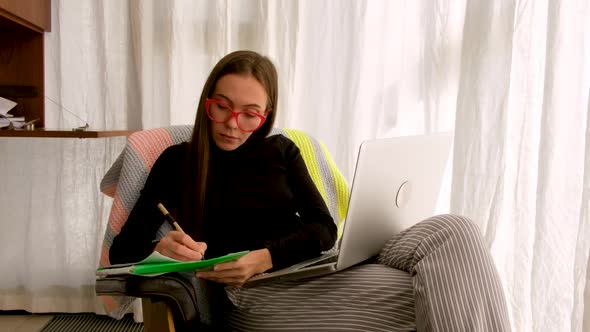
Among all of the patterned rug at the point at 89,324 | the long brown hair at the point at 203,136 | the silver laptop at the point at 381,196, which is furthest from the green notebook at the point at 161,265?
the patterned rug at the point at 89,324

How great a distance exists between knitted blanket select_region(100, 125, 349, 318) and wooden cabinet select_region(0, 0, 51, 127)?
83cm

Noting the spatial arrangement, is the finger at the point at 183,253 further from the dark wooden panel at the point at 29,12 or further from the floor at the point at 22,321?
the floor at the point at 22,321

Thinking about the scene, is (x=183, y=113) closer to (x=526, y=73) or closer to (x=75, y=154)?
(x=75, y=154)

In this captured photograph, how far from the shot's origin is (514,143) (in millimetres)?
1735

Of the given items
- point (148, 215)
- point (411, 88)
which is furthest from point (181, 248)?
point (411, 88)

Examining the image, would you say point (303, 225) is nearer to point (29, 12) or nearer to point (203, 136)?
point (203, 136)

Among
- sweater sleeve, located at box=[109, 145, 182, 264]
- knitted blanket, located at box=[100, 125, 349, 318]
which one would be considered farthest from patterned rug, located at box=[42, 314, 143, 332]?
sweater sleeve, located at box=[109, 145, 182, 264]

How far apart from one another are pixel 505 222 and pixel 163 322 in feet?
3.90

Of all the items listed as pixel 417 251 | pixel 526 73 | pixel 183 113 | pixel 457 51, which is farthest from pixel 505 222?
pixel 183 113

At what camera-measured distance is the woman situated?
0.99 m

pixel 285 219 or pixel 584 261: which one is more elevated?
pixel 285 219

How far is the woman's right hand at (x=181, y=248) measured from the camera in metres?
1.01

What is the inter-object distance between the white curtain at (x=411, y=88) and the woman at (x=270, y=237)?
0.59 meters

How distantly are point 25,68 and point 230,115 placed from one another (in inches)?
44.7
